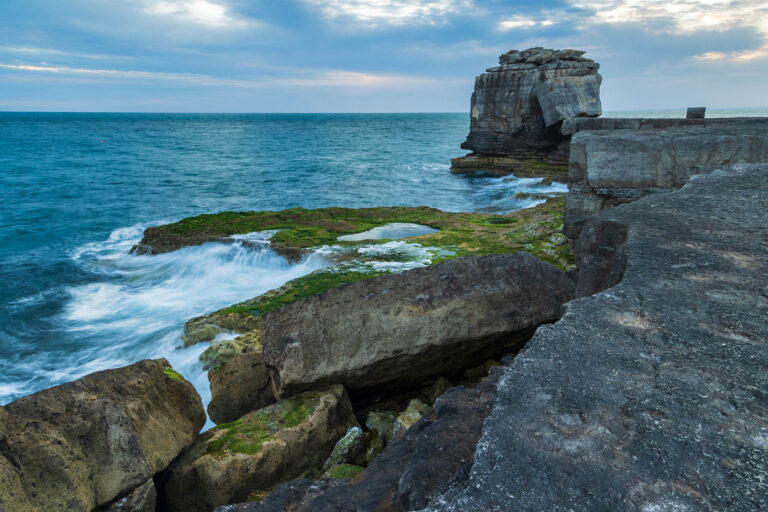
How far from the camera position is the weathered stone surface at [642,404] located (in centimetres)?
136

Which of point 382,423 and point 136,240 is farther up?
point 382,423

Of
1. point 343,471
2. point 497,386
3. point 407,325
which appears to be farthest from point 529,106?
point 497,386

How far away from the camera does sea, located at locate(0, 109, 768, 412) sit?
836 cm

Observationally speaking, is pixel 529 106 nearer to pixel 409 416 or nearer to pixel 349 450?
pixel 409 416

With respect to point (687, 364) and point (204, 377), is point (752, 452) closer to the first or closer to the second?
point (687, 364)

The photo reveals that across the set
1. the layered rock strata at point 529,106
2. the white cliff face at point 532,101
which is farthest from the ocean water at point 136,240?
the white cliff face at point 532,101

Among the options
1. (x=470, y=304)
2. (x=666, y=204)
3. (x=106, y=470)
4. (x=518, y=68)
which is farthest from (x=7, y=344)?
(x=518, y=68)

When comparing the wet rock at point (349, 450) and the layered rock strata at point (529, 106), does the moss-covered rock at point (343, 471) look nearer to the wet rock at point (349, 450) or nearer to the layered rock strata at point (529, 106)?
the wet rock at point (349, 450)

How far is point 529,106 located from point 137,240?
19.9 metres

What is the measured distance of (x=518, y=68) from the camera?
24859 millimetres

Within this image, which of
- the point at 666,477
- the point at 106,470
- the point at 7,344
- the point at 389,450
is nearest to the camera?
the point at 666,477

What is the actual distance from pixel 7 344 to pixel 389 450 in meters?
9.36

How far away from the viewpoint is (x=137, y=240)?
1582cm

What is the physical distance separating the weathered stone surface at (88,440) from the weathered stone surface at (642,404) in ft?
9.39
